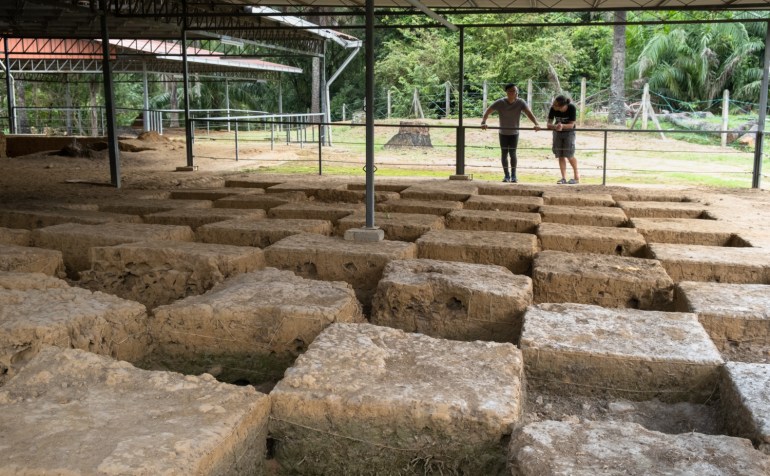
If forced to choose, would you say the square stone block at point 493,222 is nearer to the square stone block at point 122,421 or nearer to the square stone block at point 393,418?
the square stone block at point 393,418

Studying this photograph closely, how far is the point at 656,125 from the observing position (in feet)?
75.7

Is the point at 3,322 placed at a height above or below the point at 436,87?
below

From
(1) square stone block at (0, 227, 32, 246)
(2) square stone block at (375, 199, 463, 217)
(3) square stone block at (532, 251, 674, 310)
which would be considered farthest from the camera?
(2) square stone block at (375, 199, 463, 217)

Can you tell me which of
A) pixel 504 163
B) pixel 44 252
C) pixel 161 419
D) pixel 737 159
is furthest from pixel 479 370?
pixel 737 159

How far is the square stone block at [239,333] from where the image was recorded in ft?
11.6

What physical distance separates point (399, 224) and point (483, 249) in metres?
1.08

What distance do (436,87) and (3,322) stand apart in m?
30.0

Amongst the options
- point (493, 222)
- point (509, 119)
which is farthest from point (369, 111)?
point (509, 119)

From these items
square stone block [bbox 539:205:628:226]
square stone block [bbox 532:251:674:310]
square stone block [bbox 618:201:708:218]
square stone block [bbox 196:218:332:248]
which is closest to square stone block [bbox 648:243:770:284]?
square stone block [bbox 532:251:674:310]

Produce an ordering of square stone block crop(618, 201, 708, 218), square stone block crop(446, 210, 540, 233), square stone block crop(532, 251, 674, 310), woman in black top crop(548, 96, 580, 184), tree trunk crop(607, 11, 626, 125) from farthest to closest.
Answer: tree trunk crop(607, 11, 626, 125) < woman in black top crop(548, 96, 580, 184) < square stone block crop(618, 201, 708, 218) < square stone block crop(446, 210, 540, 233) < square stone block crop(532, 251, 674, 310)

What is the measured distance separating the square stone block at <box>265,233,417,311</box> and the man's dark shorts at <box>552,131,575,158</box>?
6989mm

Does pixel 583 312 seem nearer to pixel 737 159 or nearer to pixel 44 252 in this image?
pixel 44 252

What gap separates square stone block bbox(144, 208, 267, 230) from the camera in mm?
6293

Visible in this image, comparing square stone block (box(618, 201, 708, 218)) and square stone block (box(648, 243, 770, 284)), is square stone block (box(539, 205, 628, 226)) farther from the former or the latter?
square stone block (box(648, 243, 770, 284))
